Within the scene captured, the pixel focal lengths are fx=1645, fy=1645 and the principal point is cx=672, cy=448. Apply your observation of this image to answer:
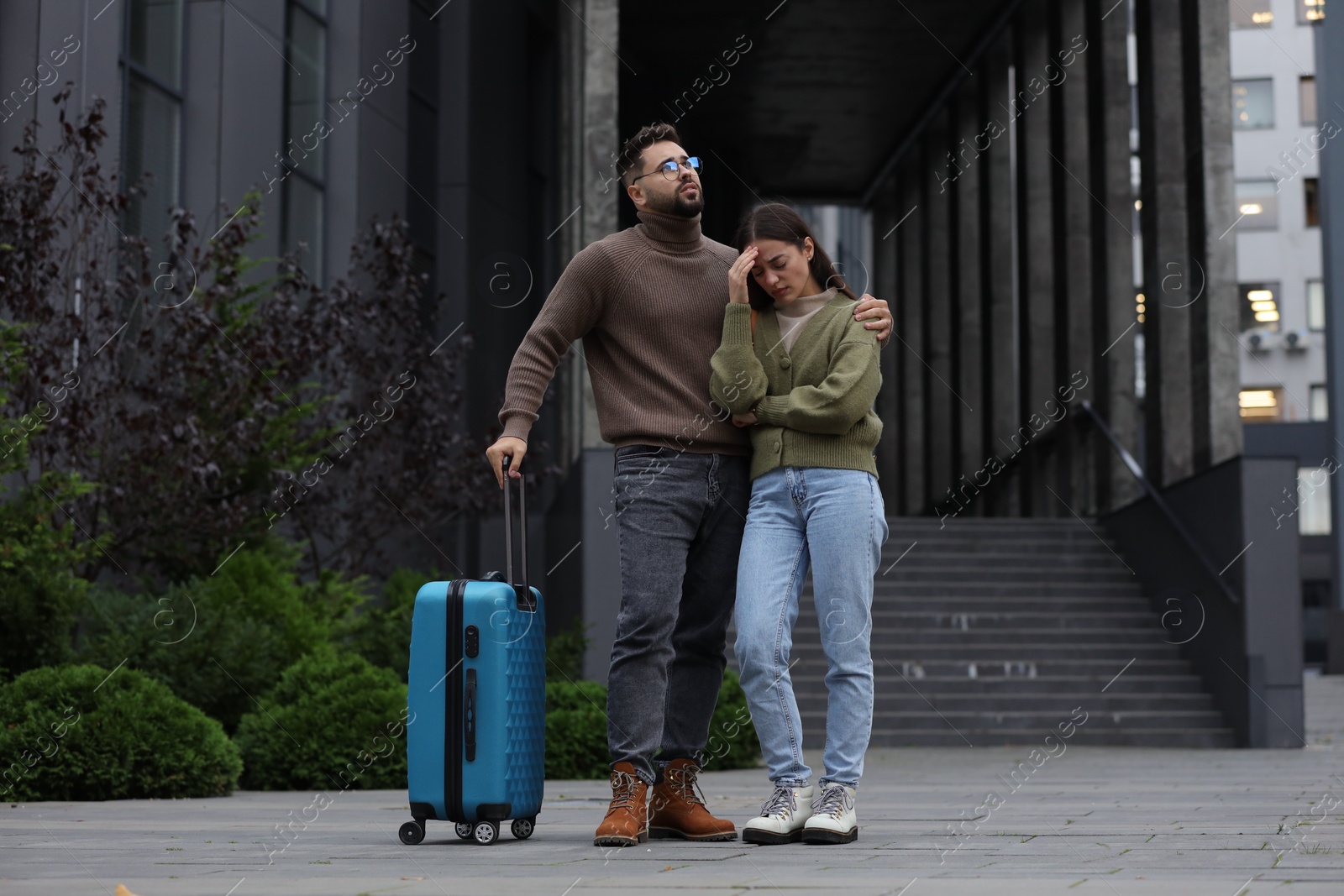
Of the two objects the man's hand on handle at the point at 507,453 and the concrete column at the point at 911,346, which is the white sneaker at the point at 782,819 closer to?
the man's hand on handle at the point at 507,453

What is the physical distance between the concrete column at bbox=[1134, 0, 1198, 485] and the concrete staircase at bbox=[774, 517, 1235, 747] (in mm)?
1415

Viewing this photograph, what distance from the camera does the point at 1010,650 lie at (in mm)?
14430

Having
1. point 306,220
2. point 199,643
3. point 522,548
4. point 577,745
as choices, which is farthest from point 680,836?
point 306,220

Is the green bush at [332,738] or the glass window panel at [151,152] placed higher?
the glass window panel at [151,152]

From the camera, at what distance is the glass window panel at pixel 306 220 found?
15727 millimetres

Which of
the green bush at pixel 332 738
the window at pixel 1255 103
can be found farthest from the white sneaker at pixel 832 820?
the window at pixel 1255 103

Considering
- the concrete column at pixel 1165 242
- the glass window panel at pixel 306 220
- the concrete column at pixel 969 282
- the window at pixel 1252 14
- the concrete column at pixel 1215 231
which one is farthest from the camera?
the window at pixel 1252 14

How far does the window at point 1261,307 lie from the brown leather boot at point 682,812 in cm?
4627

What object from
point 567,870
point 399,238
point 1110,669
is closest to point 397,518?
point 399,238

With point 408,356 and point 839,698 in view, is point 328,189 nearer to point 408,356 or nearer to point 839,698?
point 408,356

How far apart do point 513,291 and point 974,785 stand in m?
13.1

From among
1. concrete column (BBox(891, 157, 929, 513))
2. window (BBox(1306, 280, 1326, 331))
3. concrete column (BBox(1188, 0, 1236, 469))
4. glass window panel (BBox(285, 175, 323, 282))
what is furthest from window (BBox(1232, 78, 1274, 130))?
glass window panel (BBox(285, 175, 323, 282))

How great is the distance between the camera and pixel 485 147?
1947 centimetres

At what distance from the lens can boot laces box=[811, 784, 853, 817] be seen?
4723 mm
